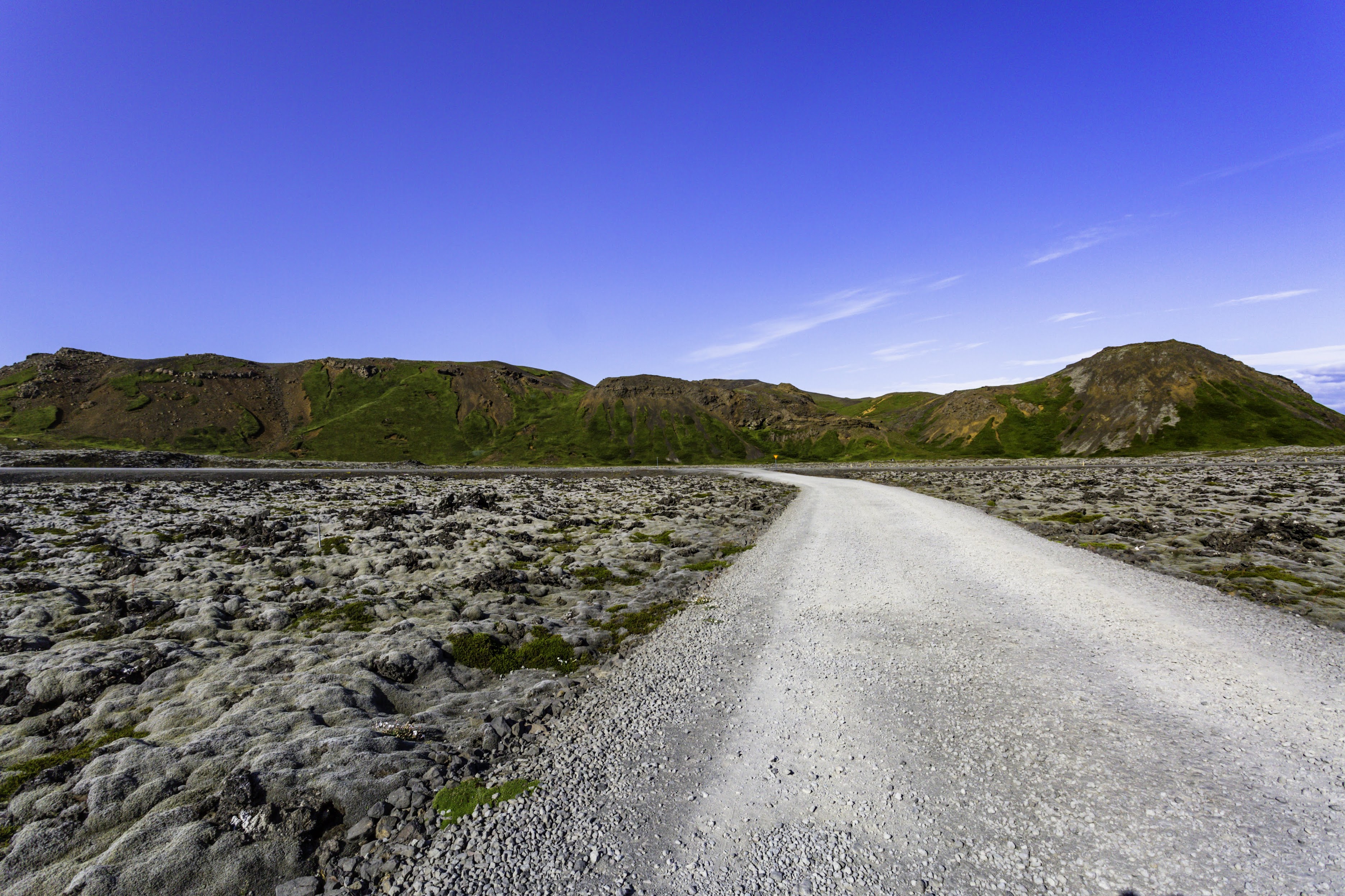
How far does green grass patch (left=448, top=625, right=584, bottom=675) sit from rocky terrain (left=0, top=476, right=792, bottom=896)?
0.05 meters

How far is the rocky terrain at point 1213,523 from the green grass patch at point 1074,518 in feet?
0.32

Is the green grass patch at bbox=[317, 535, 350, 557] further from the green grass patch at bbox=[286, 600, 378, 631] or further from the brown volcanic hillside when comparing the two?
the brown volcanic hillside

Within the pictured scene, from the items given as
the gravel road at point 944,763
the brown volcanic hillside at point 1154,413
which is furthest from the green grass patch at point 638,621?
the brown volcanic hillside at point 1154,413

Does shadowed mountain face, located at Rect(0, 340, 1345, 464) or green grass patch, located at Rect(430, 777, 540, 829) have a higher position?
shadowed mountain face, located at Rect(0, 340, 1345, 464)

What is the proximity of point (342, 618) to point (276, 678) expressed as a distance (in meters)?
3.43

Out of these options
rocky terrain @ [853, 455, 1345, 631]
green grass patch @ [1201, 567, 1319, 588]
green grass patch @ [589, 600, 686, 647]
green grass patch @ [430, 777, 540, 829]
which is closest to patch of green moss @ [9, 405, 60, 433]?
green grass patch @ [589, 600, 686, 647]

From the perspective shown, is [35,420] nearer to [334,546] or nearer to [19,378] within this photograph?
[19,378]

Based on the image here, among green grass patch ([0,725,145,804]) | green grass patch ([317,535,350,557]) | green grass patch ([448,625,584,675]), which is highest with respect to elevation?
green grass patch ([317,535,350,557])

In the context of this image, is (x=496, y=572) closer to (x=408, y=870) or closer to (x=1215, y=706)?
(x=408, y=870)

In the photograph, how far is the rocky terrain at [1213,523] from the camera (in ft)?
47.9

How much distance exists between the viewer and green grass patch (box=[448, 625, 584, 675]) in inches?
420

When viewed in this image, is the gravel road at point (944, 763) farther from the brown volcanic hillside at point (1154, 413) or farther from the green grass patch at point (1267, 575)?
the brown volcanic hillside at point (1154, 413)

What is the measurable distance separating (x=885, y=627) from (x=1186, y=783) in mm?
5771

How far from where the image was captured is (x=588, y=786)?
6629 millimetres
